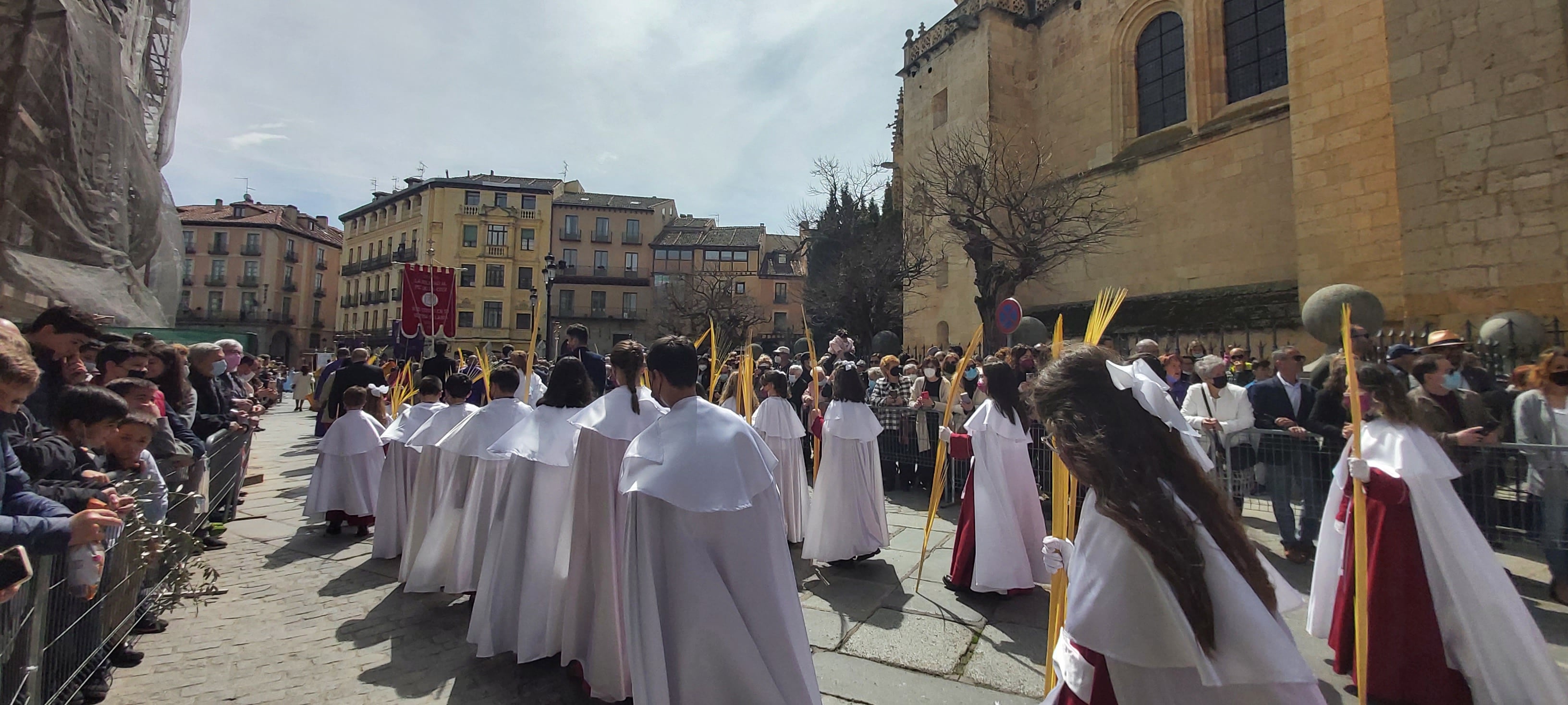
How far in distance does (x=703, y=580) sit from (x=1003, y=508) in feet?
8.88

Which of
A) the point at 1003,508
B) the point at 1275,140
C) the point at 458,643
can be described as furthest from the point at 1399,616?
the point at 1275,140

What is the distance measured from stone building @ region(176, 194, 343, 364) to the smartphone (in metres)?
56.7

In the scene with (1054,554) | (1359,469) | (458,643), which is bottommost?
(458,643)

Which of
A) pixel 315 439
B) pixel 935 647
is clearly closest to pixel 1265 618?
pixel 935 647

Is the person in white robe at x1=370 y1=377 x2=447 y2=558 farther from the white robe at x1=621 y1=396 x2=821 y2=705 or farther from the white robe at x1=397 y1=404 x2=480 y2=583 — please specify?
the white robe at x1=621 y1=396 x2=821 y2=705

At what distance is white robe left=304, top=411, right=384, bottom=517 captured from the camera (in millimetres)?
6102

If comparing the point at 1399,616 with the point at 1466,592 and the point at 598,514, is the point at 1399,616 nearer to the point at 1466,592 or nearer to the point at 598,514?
the point at 1466,592

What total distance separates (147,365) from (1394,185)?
55.7 ft

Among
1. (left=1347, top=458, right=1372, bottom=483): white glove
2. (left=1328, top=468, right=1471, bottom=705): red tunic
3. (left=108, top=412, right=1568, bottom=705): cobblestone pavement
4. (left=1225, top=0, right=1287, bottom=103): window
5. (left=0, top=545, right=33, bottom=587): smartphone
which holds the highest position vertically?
(left=1225, top=0, right=1287, bottom=103): window

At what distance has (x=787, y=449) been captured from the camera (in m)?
5.98

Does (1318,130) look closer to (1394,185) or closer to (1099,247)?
(1394,185)

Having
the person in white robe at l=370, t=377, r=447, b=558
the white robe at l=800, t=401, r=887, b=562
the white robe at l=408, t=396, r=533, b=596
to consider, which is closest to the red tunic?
the white robe at l=800, t=401, r=887, b=562

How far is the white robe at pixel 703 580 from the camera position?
2354 millimetres

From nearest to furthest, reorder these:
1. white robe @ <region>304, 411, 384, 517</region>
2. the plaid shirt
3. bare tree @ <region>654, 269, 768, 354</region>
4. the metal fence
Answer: the metal fence < white robe @ <region>304, 411, 384, 517</region> < the plaid shirt < bare tree @ <region>654, 269, 768, 354</region>
